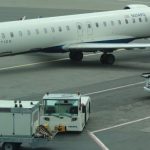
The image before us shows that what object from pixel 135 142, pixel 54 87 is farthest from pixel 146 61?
pixel 135 142

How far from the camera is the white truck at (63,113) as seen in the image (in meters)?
26.7

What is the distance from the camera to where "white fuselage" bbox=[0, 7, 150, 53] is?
39438 mm

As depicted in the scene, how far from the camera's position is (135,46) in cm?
4031

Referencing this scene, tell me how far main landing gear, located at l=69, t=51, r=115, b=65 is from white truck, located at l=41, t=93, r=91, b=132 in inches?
589

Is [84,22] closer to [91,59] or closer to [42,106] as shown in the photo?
[91,59]

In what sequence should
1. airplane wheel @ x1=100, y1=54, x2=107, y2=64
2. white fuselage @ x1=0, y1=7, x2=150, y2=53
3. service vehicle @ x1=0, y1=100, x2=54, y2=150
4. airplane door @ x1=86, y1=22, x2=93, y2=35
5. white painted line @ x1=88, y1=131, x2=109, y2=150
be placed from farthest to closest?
airplane door @ x1=86, y1=22, x2=93, y2=35, airplane wheel @ x1=100, y1=54, x2=107, y2=64, white fuselage @ x1=0, y1=7, x2=150, y2=53, white painted line @ x1=88, y1=131, x2=109, y2=150, service vehicle @ x1=0, y1=100, x2=54, y2=150

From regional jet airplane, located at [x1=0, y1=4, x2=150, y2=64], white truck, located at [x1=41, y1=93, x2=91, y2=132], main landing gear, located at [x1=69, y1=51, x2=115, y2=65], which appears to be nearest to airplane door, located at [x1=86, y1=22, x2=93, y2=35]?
regional jet airplane, located at [x1=0, y1=4, x2=150, y2=64]

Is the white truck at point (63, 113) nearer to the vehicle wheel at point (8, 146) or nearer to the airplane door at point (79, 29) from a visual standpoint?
the vehicle wheel at point (8, 146)

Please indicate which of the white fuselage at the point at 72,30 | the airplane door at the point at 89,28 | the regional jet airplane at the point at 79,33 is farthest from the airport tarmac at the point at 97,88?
the airplane door at the point at 89,28

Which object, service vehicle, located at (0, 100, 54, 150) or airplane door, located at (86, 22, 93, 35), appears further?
airplane door, located at (86, 22, 93, 35)

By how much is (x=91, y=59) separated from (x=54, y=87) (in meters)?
9.24

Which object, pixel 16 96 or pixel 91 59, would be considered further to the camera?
pixel 91 59

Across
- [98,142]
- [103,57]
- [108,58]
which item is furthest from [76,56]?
[98,142]

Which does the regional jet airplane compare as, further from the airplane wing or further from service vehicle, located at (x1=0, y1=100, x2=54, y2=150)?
service vehicle, located at (x1=0, y1=100, x2=54, y2=150)
